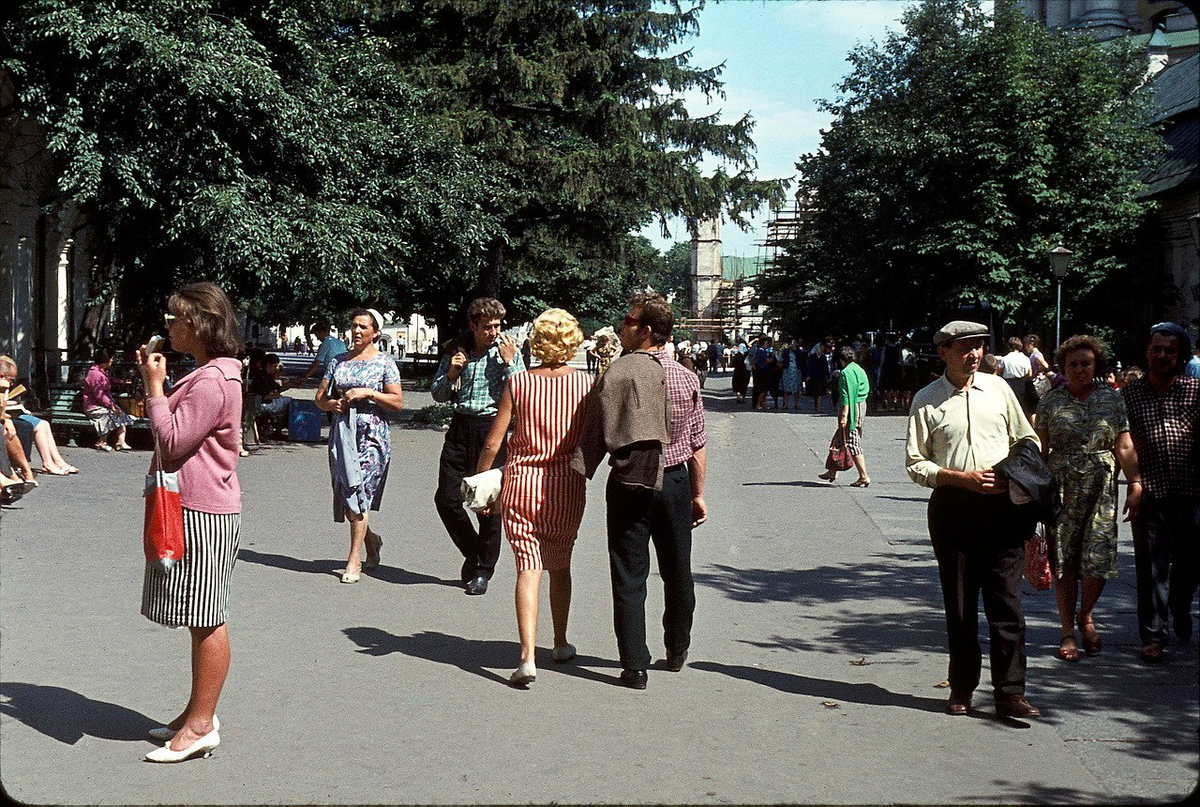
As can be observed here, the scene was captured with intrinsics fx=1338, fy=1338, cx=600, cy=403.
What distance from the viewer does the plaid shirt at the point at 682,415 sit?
20.9ft

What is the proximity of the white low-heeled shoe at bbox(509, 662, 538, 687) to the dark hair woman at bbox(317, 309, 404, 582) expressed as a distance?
2788 mm

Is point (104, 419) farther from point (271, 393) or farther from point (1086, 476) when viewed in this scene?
point (1086, 476)

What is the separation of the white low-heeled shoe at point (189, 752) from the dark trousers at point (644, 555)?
1.91 metres

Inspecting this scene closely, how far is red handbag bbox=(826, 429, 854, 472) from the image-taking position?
48.1 ft

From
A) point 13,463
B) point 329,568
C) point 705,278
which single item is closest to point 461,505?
point 329,568

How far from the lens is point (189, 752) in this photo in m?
4.69

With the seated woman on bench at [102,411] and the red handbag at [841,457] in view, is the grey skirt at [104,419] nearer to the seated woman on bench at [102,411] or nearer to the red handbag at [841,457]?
the seated woman on bench at [102,411]

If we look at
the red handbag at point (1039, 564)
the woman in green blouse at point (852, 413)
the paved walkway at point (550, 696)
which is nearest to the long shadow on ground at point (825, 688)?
the paved walkway at point (550, 696)

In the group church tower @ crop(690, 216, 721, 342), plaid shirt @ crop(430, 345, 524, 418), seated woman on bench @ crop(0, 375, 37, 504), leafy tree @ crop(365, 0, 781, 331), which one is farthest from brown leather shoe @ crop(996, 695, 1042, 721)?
church tower @ crop(690, 216, 721, 342)

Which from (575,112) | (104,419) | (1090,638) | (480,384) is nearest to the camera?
(1090,638)

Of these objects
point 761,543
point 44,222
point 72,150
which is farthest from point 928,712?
point 44,222

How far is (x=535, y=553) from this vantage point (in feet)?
20.5

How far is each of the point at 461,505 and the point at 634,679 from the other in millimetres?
2803

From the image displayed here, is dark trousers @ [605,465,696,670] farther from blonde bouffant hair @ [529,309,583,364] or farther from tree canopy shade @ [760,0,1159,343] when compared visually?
tree canopy shade @ [760,0,1159,343]
